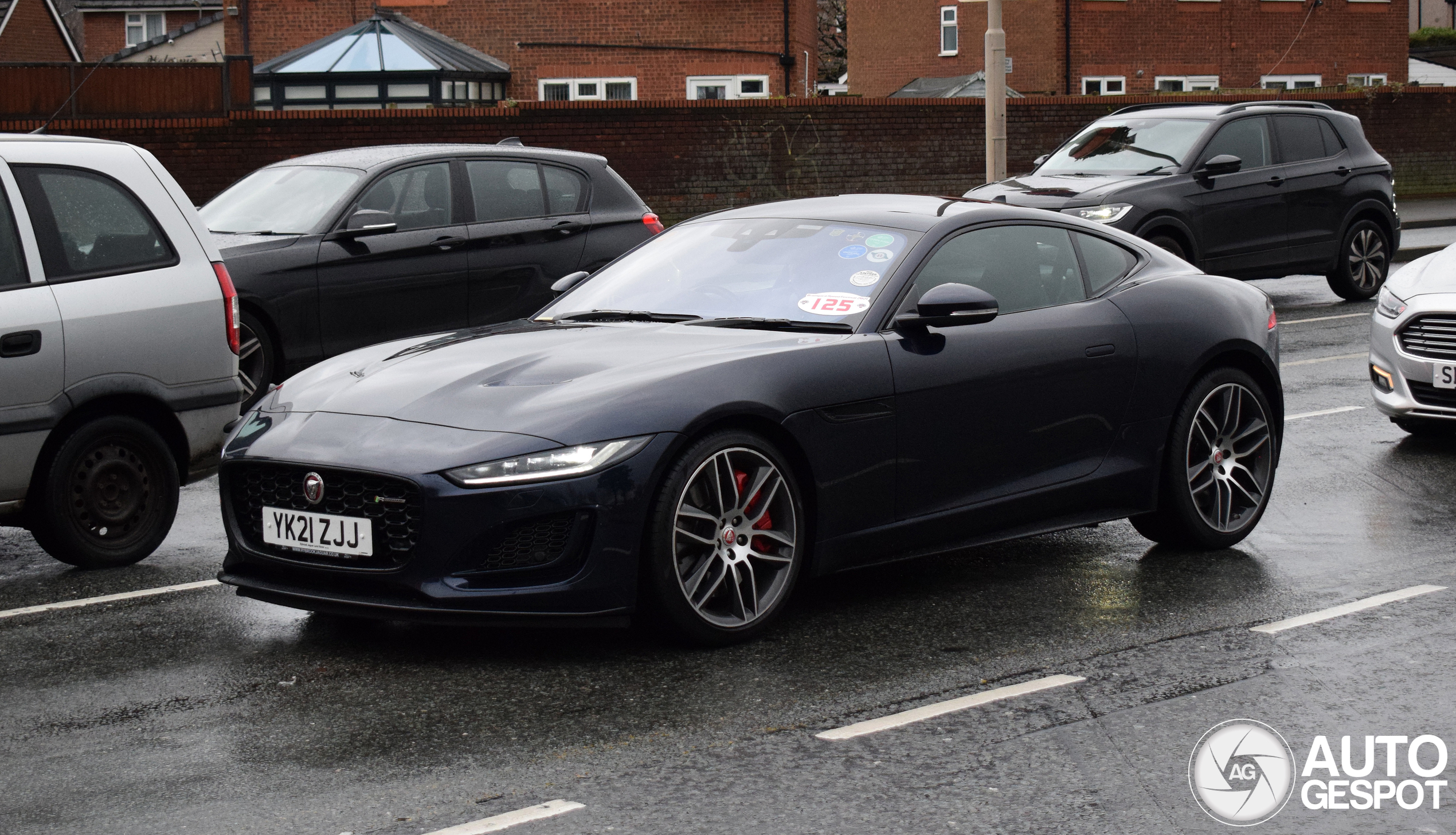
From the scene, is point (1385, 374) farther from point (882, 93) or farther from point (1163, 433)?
point (882, 93)

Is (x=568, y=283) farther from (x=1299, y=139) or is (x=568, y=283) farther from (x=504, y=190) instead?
(x=1299, y=139)

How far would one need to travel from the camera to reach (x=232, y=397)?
7.40 metres

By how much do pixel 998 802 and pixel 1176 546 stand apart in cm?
332

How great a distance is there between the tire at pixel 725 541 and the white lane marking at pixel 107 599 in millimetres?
2233

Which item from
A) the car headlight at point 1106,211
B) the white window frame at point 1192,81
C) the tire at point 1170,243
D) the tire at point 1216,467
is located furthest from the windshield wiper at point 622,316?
the white window frame at point 1192,81

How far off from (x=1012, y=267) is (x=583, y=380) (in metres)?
2.00

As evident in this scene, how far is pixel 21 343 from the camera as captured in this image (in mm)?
6641

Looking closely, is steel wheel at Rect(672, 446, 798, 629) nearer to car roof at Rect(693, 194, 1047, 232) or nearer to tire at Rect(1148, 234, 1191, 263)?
car roof at Rect(693, 194, 1047, 232)

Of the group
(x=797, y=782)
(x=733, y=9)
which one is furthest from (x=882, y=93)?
(x=797, y=782)

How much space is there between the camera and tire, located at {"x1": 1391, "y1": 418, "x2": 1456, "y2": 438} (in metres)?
9.70

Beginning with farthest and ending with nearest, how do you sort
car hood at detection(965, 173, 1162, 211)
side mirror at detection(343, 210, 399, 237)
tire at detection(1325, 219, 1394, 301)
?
tire at detection(1325, 219, 1394, 301), car hood at detection(965, 173, 1162, 211), side mirror at detection(343, 210, 399, 237)

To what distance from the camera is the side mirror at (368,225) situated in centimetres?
1142

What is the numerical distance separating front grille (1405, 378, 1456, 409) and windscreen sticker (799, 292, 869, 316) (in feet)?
15.2

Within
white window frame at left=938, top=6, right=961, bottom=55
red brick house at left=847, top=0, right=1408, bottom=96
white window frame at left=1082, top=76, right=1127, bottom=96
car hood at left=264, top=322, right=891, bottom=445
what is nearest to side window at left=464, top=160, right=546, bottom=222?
car hood at left=264, top=322, right=891, bottom=445
